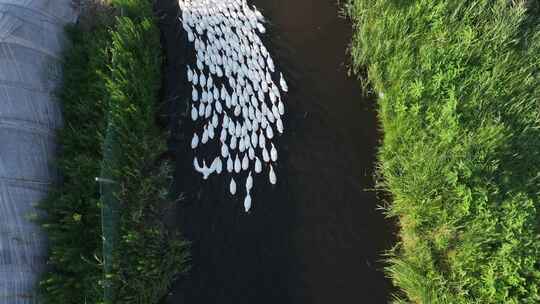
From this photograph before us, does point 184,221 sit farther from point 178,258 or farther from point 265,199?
point 265,199

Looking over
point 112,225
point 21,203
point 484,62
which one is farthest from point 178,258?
point 484,62

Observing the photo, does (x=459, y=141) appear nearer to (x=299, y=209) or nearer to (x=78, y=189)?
(x=299, y=209)

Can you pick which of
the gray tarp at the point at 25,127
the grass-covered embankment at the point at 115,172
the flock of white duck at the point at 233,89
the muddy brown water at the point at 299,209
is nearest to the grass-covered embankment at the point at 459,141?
the muddy brown water at the point at 299,209

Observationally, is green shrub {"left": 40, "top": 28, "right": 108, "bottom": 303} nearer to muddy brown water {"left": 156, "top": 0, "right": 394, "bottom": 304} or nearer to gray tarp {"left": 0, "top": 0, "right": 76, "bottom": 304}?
gray tarp {"left": 0, "top": 0, "right": 76, "bottom": 304}

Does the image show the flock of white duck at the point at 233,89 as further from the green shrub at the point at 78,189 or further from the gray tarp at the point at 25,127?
the gray tarp at the point at 25,127

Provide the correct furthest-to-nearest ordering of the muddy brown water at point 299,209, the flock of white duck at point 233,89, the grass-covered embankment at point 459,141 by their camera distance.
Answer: the flock of white duck at point 233,89
the muddy brown water at point 299,209
the grass-covered embankment at point 459,141

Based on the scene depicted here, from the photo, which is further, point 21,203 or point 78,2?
point 78,2

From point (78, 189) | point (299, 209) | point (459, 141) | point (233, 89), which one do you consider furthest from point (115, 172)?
point (459, 141)
